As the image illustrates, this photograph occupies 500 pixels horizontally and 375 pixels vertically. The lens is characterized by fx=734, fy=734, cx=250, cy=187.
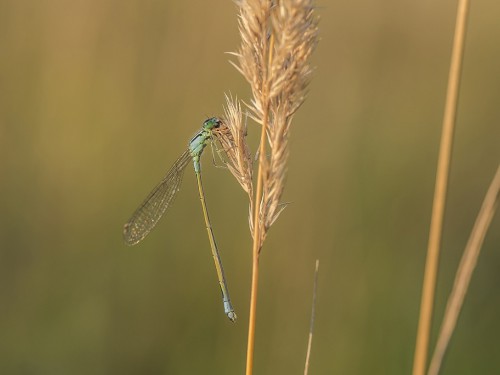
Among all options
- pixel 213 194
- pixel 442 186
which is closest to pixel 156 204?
pixel 213 194

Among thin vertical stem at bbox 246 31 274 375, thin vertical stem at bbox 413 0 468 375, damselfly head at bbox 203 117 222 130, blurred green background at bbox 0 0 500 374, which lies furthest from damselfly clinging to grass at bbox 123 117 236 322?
thin vertical stem at bbox 413 0 468 375

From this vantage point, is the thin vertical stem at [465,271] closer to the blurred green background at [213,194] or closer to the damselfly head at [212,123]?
the damselfly head at [212,123]

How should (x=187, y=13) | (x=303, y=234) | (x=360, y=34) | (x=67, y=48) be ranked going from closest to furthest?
(x=303, y=234)
(x=67, y=48)
(x=187, y=13)
(x=360, y=34)

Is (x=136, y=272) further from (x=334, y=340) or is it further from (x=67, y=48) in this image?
(x=67, y=48)

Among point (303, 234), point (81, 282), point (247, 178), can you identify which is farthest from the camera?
point (303, 234)

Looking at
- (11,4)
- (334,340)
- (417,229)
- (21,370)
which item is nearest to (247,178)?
(334,340)

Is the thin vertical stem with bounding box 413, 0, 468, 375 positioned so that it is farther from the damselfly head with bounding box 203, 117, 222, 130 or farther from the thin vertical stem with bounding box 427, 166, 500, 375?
the damselfly head with bounding box 203, 117, 222, 130

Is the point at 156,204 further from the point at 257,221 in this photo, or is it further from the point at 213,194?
the point at 257,221
